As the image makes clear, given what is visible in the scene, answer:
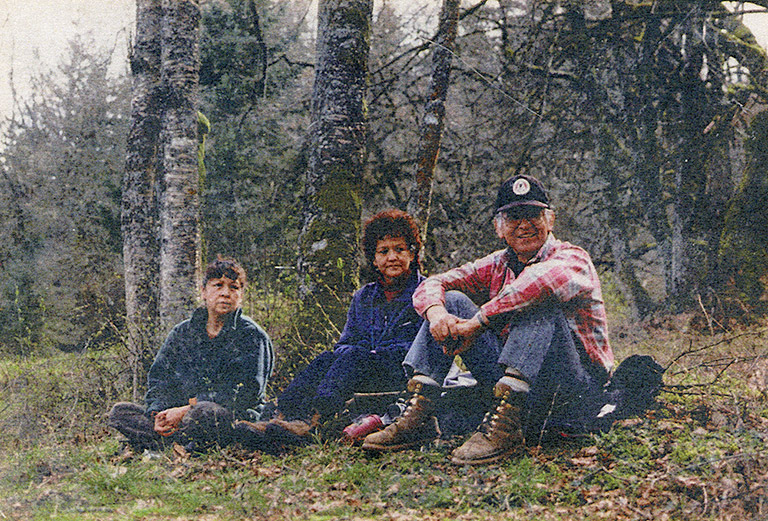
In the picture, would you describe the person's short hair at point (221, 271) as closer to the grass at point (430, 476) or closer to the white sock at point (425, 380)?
the grass at point (430, 476)

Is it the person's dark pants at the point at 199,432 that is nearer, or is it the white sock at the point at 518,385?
the white sock at the point at 518,385

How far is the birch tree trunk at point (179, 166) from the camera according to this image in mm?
6211

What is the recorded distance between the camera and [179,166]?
6.43 meters

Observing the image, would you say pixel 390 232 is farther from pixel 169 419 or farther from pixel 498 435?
pixel 169 419

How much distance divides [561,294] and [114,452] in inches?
141

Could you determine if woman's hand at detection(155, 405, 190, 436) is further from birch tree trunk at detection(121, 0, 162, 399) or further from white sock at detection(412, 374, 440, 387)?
white sock at detection(412, 374, 440, 387)

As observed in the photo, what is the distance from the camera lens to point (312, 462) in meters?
4.86

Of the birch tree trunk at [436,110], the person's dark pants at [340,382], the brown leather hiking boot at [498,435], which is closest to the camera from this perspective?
the brown leather hiking boot at [498,435]

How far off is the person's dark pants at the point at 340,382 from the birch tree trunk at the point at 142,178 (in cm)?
190

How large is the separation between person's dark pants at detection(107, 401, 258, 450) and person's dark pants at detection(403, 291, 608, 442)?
1.46m

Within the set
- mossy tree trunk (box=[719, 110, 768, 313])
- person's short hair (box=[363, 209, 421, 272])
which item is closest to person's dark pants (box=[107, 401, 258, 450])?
person's short hair (box=[363, 209, 421, 272])

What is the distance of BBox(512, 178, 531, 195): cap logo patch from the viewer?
16.4ft

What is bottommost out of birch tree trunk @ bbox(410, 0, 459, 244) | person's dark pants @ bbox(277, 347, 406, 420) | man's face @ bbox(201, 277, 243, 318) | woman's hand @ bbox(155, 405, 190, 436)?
woman's hand @ bbox(155, 405, 190, 436)

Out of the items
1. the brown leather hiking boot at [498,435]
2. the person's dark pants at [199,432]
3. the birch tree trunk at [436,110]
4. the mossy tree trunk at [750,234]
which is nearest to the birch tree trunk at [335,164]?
the birch tree trunk at [436,110]
